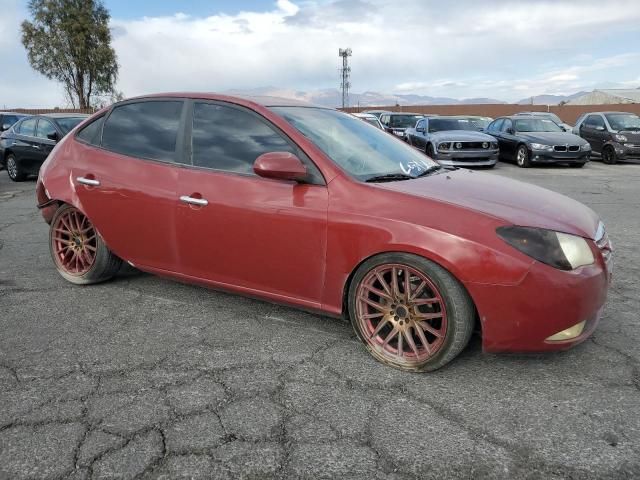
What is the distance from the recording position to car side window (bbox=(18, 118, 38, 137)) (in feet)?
38.4

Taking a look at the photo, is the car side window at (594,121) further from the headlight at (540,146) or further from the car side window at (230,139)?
the car side window at (230,139)

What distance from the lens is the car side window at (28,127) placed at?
11.7m

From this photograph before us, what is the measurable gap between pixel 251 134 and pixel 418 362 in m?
1.78

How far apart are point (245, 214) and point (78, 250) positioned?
1.90 meters

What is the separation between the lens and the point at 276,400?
2711 mm

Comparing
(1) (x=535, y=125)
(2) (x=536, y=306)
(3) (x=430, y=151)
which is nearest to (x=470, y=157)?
(3) (x=430, y=151)

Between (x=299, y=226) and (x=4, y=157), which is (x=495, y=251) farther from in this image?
(x=4, y=157)

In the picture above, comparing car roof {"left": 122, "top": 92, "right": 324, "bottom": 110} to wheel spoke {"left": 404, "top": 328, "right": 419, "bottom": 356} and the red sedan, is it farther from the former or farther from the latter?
wheel spoke {"left": 404, "top": 328, "right": 419, "bottom": 356}

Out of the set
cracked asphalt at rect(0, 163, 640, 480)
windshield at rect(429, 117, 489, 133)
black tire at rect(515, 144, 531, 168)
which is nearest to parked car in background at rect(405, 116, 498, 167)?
windshield at rect(429, 117, 489, 133)

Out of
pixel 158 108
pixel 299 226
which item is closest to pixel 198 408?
pixel 299 226

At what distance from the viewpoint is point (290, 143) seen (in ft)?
11.0

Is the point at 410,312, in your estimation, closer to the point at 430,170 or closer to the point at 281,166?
the point at 281,166

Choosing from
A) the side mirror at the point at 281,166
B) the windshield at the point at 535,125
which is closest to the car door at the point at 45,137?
the side mirror at the point at 281,166

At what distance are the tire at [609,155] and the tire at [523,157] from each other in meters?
3.03
